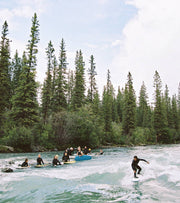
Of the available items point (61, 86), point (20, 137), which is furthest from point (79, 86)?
point (20, 137)

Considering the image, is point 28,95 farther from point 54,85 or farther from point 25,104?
point 54,85

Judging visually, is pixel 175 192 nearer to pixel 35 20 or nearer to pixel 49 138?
pixel 49 138

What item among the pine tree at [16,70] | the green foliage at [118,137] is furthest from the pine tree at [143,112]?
the pine tree at [16,70]

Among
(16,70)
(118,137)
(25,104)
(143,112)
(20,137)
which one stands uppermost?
(16,70)

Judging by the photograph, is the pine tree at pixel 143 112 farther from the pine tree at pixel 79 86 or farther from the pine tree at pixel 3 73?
the pine tree at pixel 3 73

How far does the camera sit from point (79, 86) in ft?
159

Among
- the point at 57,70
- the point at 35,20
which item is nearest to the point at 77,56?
the point at 57,70

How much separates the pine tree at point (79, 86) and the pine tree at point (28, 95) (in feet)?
42.9

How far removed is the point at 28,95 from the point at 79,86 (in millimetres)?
16776

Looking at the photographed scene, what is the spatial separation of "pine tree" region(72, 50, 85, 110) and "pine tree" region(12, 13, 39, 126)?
1309 cm

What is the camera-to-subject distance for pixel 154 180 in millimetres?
12672

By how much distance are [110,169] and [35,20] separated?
3148cm

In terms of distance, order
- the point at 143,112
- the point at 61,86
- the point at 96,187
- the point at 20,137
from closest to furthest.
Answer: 1. the point at 96,187
2. the point at 20,137
3. the point at 61,86
4. the point at 143,112

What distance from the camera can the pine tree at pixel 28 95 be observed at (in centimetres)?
3309
